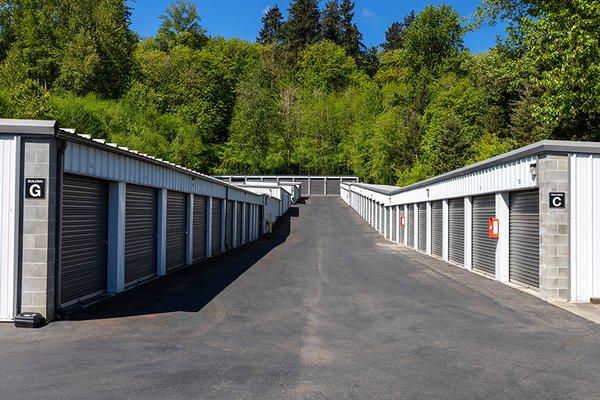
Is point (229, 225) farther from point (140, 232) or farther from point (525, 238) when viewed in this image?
point (525, 238)

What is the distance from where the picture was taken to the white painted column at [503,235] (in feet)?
52.0

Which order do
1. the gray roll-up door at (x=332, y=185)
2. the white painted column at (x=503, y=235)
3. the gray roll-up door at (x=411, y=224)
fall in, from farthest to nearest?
1. the gray roll-up door at (x=332, y=185)
2. the gray roll-up door at (x=411, y=224)
3. the white painted column at (x=503, y=235)

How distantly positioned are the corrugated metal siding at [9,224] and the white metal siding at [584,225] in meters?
11.5

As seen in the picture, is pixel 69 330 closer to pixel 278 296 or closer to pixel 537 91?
pixel 278 296

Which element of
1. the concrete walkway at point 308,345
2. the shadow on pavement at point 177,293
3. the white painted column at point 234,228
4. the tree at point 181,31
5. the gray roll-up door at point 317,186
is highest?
the tree at point 181,31

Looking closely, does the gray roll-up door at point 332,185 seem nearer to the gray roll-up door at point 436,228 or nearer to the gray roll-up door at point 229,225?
the gray roll-up door at point 229,225

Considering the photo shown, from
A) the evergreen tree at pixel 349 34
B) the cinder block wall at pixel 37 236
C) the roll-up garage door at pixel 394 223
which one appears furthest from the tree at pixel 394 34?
the cinder block wall at pixel 37 236

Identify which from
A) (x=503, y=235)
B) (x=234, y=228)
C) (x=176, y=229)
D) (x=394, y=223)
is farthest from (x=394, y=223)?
(x=176, y=229)

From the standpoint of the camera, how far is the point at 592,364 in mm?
7535

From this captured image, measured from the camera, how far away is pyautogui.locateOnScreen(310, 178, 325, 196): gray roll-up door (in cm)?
8244

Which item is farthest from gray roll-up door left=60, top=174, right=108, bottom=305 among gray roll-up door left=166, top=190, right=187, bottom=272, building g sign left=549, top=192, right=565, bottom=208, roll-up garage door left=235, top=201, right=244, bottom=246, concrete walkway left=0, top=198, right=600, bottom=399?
roll-up garage door left=235, top=201, right=244, bottom=246

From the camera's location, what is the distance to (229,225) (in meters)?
27.5

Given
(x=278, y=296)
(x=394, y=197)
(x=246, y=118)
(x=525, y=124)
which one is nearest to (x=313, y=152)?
(x=246, y=118)

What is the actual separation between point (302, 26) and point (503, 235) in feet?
377
